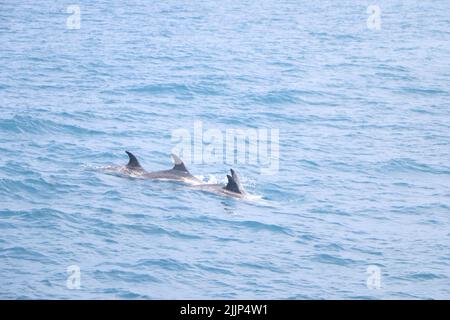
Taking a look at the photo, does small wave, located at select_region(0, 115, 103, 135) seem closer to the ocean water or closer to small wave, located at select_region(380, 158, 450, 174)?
the ocean water

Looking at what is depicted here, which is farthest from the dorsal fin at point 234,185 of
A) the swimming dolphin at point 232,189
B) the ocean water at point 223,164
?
the ocean water at point 223,164

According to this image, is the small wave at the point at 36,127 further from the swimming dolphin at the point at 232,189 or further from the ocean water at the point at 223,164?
the swimming dolphin at the point at 232,189

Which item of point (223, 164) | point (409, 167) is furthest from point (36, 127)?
point (409, 167)

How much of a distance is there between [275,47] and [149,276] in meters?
34.4

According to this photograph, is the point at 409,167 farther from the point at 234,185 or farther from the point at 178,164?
the point at 178,164

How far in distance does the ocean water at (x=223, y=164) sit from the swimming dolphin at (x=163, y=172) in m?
0.43

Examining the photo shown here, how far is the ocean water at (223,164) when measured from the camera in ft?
66.8

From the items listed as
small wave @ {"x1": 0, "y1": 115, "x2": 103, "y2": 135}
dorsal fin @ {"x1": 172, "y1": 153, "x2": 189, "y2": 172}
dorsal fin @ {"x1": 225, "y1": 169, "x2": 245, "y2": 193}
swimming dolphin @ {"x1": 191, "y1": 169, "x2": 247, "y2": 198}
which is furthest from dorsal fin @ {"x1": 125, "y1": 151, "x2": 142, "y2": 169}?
small wave @ {"x1": 0, "y1": 115, "x2": 103, "y2": 135}

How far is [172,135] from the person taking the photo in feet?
107

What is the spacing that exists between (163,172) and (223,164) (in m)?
2.77

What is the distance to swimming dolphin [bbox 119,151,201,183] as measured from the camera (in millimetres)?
26281

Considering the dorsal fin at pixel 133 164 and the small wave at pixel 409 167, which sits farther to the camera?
the small wave at pixel 409 167

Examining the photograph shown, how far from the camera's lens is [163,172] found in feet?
87.4
